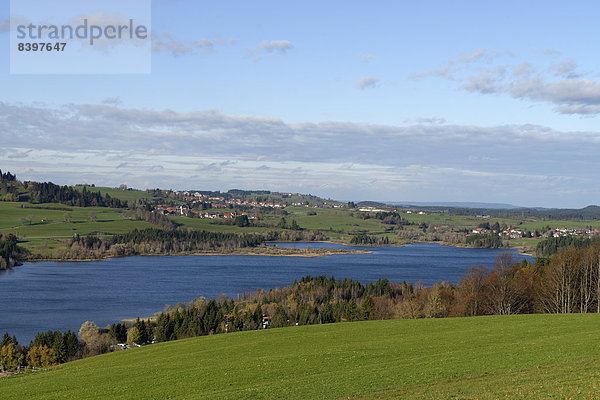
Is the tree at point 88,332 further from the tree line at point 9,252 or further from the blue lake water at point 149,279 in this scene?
the tree line at point 9,252

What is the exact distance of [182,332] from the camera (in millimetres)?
44438

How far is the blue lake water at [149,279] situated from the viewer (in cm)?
5978

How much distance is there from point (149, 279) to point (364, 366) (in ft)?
257

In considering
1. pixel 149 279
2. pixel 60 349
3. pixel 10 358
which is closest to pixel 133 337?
pixel 60 349

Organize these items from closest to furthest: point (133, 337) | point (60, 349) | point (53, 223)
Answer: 1. point (60, 349)
2. point (133, 337)
3. point (53, 223)

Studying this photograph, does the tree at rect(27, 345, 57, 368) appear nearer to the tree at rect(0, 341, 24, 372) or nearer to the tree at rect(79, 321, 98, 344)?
the tree at rect(0, 341, 24, 372)

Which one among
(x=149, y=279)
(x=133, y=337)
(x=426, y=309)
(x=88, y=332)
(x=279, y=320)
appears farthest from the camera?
(x=149, y=279)

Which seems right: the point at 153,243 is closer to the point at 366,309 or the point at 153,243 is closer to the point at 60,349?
the point at 366,309

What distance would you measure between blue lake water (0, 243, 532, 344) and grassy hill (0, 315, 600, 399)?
30.7m

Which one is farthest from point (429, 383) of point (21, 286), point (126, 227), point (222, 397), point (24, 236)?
point (126, 227)

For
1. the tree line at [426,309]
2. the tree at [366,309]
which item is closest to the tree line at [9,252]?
the tree line at [426,309]

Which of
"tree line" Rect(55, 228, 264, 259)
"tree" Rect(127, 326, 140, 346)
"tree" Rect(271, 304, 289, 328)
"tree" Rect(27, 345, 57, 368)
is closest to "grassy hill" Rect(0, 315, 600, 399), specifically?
"tree" Rect(27, 345, 57, 368)

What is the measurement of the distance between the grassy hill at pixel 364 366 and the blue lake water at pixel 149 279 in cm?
3066

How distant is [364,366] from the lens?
59.8ft
